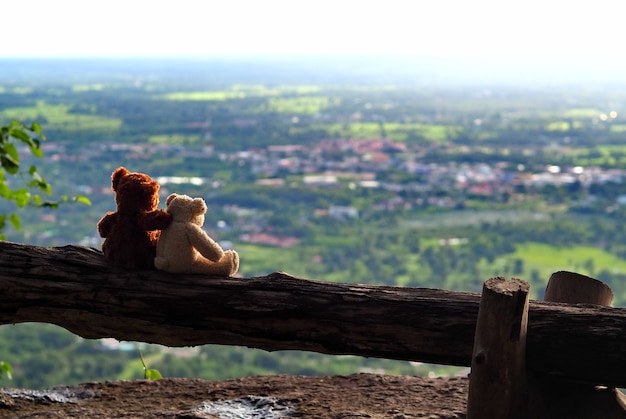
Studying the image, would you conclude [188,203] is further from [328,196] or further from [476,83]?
[476,83]

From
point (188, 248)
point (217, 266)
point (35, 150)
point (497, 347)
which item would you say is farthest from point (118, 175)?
point (497, 347)

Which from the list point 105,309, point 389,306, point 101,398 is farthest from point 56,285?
point 389,306

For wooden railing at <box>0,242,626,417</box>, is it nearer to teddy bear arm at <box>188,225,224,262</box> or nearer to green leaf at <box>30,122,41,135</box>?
teddy bear arm at <box>188,225,224,262</box>

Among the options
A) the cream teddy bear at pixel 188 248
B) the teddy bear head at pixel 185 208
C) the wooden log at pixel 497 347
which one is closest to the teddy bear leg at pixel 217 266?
the cream teddy bear at pixel 188 248

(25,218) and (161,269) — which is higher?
(161,269)

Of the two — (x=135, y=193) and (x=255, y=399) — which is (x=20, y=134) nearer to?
(x=135, y=193)

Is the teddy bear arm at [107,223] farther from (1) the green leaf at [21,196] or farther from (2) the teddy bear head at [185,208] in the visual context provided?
(1) the green leaf at [21,196]

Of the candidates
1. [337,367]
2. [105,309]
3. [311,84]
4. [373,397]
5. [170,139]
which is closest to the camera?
[105,309]
